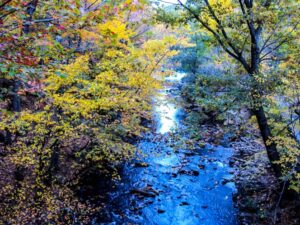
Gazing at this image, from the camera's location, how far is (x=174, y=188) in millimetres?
11414

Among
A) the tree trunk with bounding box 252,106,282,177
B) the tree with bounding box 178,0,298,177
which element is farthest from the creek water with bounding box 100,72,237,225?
the tree with bounding box 178,0,298,177

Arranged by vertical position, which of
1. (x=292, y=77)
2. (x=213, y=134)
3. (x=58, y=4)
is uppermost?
(x=58, y=4)

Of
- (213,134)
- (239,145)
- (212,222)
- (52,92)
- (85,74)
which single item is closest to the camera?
(52,92)

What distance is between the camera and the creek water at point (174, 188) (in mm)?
9438

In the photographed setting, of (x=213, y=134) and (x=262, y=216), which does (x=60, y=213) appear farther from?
(x=213, y=134)

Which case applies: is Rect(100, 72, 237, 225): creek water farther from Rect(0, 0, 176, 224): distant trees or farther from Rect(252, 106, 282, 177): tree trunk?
Rect(252, 106, 282, 177): tree trunk

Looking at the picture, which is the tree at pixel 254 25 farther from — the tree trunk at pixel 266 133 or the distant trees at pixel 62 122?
the distant trees at pixel 62 122

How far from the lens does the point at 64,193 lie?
30.6 feet

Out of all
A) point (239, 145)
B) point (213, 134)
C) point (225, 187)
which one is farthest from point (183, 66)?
point (225, 187)

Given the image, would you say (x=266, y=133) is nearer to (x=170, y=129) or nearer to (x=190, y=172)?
(x=170, y=129)

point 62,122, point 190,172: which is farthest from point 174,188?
point 62,122

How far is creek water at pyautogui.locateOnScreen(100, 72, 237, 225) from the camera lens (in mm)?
9438

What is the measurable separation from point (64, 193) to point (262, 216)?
7073 millimetres

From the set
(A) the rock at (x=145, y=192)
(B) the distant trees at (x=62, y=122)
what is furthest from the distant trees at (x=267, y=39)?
(A) the rock at (x=145, y=192)
